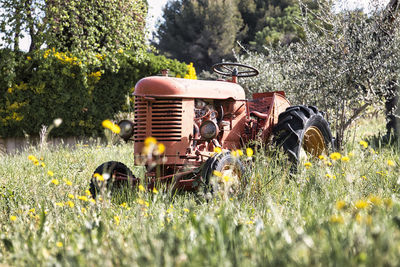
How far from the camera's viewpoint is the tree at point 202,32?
26.9m

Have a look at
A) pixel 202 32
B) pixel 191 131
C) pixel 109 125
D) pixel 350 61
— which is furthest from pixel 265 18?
pixel 109 125

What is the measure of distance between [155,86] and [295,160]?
1731 mm

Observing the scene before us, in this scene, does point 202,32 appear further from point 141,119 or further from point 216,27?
point 141,119

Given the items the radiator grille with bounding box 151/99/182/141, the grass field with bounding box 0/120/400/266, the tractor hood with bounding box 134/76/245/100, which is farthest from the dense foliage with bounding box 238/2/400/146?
the radiator grille with bounding box 151/99/182/141

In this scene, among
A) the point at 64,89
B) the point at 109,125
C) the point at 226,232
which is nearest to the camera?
the point at 226,232

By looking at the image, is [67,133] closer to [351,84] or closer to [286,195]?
[351,84]

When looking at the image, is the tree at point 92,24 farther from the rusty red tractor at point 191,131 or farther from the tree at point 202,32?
the tree at point 202,32

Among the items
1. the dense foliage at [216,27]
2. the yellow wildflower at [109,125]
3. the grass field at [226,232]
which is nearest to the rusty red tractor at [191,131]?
the grass field at [226,232]

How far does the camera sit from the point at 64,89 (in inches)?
383

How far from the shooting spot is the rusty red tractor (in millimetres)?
3730

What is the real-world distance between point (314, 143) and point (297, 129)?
86cm

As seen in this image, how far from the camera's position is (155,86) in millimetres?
3820

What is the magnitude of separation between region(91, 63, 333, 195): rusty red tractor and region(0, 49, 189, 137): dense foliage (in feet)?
15.0

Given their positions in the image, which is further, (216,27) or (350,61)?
(216,27)
